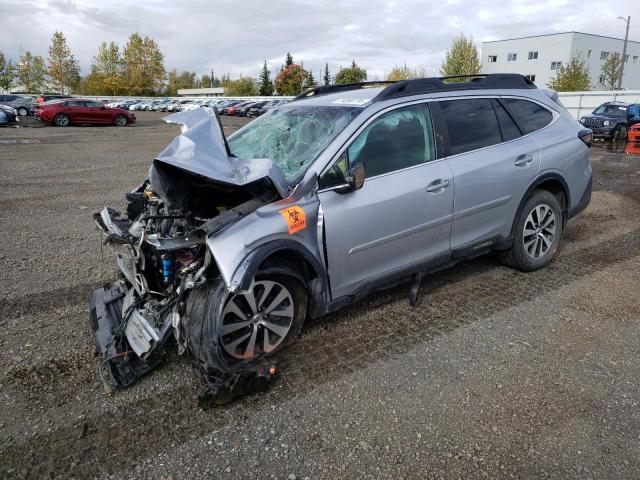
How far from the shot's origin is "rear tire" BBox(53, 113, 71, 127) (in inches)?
1062

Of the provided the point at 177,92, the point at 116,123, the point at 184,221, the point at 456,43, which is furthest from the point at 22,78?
the point at 184,221

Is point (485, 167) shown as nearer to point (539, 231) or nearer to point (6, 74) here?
point (539, 231)

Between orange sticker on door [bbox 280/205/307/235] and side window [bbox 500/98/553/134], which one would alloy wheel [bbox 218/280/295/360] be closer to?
orange sticker on door [bbox 280/205/307/235]

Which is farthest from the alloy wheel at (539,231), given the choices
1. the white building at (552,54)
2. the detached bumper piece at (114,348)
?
the white building at (552,54)

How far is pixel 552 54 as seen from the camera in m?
68.8

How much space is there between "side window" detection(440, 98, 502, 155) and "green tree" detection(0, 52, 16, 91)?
77.6 m

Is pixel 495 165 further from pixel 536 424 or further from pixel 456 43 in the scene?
pixel 456 43

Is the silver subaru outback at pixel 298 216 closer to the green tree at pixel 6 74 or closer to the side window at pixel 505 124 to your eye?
the side window at pixel 505 124

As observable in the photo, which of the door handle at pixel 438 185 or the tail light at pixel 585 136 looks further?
the tail light at pixel 585 136

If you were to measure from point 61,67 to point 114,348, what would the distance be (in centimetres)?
8144

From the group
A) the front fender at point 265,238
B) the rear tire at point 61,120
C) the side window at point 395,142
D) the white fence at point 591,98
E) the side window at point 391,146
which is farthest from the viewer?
the white fence at point 591,98

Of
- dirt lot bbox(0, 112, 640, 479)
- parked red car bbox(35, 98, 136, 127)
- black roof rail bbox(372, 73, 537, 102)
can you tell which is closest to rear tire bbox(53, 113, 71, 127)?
parked red car bbox(35, 98, 136, 127)

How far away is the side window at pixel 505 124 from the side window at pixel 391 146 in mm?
925

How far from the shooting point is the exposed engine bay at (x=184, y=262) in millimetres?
3049
